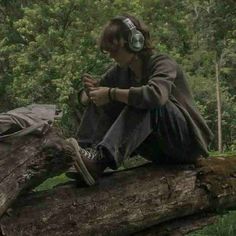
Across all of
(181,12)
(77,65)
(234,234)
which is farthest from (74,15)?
(234,234)

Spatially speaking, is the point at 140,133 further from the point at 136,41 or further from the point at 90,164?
the point at 136,41

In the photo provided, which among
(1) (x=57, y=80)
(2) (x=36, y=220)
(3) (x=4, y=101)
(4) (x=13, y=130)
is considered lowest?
(3) (x=4, y=101)

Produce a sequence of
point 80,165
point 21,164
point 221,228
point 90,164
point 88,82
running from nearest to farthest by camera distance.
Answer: point 21,164, point 80,165, point 90,164, point 88,82, point 221,228

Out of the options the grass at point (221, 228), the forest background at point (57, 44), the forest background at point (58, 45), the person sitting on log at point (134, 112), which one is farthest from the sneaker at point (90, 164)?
the forest background at point (57, 44)

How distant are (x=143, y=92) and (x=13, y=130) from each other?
2.87 feet

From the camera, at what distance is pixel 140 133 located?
3920 mm

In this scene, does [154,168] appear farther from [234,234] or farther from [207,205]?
[234,234]

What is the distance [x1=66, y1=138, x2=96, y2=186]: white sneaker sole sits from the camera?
3688 millimetres

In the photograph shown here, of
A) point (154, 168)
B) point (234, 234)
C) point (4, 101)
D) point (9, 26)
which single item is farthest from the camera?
point (4, 101)

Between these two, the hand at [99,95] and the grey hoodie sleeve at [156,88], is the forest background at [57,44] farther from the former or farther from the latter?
the hand at [99,95]

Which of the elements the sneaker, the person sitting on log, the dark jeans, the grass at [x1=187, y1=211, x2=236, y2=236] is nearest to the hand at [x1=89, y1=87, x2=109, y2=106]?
the person sitting on log

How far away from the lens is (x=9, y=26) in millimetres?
22516

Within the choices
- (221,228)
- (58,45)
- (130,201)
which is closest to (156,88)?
(130,201)

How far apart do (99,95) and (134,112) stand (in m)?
0.28
